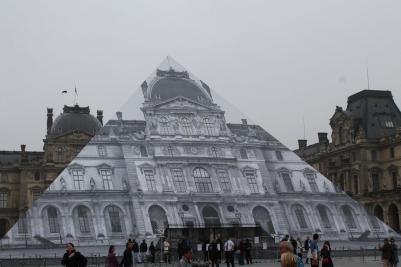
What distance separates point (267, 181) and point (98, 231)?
773cm

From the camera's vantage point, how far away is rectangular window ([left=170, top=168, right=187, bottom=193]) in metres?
26.5

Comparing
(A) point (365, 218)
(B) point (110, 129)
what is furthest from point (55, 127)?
(A) point (365, 218)

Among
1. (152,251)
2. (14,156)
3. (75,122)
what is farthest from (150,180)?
(14,156)

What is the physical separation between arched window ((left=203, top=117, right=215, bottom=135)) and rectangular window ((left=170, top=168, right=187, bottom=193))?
2.48 metres

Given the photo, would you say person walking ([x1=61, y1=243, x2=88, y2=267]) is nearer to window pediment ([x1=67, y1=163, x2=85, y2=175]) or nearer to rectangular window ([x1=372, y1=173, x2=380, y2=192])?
window pediment ([x1=67, y1=163, x2=85, y2=175])

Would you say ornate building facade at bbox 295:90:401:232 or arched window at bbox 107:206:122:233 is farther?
ornate building facade at bbox 295:90:401:232

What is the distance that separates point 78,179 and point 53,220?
6.44 ft

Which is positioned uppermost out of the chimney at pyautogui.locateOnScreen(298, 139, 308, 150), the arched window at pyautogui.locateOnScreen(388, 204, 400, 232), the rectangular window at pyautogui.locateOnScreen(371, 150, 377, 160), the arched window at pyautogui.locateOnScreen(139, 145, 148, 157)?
the chimney at pyautogui.locateOnScreen(298, 139, 308, 150)

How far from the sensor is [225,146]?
92.9ft

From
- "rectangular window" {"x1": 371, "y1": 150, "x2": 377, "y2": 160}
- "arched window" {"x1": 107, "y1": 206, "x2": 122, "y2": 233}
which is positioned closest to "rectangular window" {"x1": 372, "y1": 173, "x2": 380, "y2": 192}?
"rectangular window" {"x1": 371, "y1": 150, "x2": 377, "y2": 160}

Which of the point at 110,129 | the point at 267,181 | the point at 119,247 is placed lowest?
the point at 119,247

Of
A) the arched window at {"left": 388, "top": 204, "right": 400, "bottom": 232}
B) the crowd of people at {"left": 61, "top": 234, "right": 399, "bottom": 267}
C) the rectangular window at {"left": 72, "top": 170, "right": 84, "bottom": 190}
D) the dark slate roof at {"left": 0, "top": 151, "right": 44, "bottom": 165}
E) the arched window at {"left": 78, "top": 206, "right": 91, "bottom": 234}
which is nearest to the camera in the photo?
the crowd of people at {"left": 61, "top": 234, "right": 399, "bottom": 267}

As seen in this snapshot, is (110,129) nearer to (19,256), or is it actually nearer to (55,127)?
(19,256)

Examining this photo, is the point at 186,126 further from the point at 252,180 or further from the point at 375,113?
the point at 375,113
